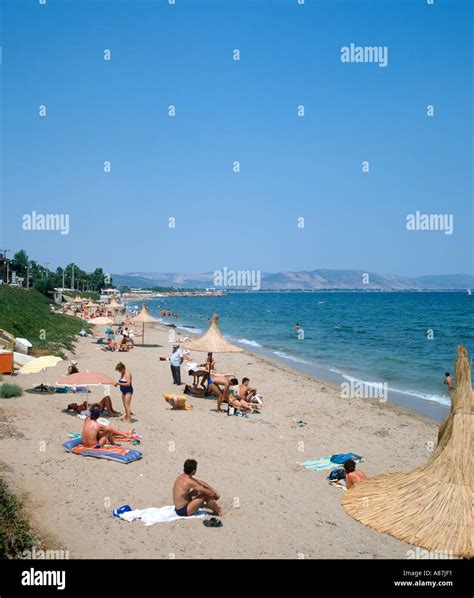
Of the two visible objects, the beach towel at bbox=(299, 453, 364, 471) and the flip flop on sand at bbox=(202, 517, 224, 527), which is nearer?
the flip flop on sand at bbox=(202, 517, 224, 527)

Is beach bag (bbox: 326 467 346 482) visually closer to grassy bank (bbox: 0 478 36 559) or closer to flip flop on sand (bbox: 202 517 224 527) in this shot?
flip flop on sand (bbox: 202 517 224 527)

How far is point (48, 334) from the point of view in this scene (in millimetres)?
25094

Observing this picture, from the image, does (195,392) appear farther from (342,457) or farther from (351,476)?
(351,476)

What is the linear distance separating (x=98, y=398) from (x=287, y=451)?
227 inches

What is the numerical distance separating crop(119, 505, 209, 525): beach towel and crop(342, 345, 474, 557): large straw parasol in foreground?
234 cm

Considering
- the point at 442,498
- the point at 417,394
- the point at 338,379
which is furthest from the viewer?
the point at 338,379

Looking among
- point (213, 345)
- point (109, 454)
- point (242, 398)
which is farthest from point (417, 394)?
point (109, 454)

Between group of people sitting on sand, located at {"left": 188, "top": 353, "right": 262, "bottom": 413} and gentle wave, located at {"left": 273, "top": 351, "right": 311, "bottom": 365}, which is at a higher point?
group of people sitting on sand, located at {"left": 188, "top": 353, "right": 262, "bottom": 413}

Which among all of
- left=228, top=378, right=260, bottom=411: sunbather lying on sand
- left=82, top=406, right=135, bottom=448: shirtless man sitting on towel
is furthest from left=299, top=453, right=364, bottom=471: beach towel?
left=228, top=378, right=260, bottom=411: sunbather lying on sand

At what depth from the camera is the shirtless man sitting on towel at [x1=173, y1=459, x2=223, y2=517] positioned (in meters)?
6.86

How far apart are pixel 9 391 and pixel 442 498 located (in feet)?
33.6

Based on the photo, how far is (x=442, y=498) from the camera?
5.48 meters

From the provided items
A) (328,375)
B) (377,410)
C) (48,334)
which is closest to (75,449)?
(377,410)
